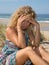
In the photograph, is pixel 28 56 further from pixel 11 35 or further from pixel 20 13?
pixel 20 13

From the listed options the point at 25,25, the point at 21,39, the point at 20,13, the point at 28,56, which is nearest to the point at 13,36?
the point at 21,39

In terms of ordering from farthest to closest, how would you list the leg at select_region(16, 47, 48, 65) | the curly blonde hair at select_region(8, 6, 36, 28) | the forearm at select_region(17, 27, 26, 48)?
the curly blonde hair at select_region(8, 6, 36, 28) < the forearm at select_region(17, 27, 26, 48) < the leg at select_region(16, 47, 48, 65)

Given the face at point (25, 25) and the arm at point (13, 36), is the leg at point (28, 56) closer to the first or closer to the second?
the arm at point (13, 36)

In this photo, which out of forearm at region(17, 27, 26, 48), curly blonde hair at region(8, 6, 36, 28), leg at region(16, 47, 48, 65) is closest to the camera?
leg at region(16, 47, 48, 65)

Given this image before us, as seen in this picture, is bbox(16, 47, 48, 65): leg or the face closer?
bbox(16, 47, 48, 65): leg

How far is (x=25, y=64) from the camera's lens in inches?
191

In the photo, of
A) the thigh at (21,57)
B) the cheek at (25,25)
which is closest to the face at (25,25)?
the cheek at (25,25)

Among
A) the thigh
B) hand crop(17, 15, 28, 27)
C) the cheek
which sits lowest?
the thigh

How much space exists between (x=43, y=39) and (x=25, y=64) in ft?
20.5

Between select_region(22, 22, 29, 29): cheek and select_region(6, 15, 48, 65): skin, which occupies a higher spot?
select_region(22, 22, 29, 29): cheek

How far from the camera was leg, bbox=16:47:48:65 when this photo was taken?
4.54 m

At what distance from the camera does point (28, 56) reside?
463 cm

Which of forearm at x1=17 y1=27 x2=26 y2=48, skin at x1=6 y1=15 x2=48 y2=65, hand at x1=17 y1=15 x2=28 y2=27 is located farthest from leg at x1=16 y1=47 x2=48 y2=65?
hand at x1=17 y1=15 x2=28 y2=27

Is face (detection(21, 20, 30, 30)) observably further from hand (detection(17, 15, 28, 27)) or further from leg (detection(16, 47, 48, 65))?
leg (detection(16, 47, 48, 65))
